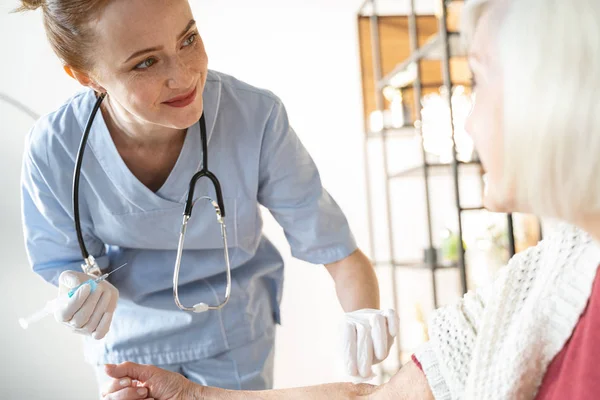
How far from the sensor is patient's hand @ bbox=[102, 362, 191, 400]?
3.97ft

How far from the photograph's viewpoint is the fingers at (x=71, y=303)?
133 centimetres

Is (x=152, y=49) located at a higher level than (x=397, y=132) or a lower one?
higher

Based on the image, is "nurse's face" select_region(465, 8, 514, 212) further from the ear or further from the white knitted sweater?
the ear

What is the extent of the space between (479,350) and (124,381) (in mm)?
632

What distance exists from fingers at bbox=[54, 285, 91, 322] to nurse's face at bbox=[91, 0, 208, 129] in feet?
1.17

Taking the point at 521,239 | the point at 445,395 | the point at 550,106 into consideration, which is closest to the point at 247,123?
the point at 445,395

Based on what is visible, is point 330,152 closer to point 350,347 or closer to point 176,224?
point 176,224

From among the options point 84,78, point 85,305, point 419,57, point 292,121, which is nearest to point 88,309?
point 85,305

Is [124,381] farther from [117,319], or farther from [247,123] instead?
[247,123]

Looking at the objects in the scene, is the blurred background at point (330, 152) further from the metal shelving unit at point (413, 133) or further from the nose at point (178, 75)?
the nose at point (178, 75)

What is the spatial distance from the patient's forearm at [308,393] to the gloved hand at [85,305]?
0.27 metres

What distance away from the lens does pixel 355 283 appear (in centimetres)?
138

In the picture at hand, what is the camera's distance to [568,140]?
2.28 ft

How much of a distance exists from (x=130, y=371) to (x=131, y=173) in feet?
1.30
